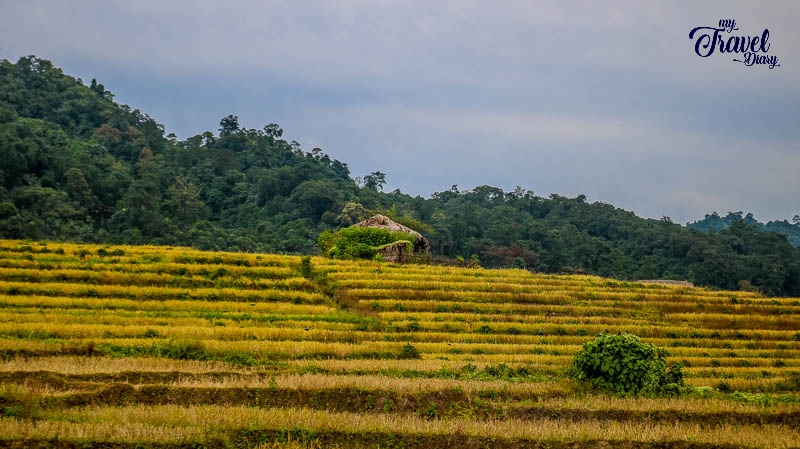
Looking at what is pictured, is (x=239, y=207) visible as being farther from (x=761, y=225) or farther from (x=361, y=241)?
(x=761, y=225)

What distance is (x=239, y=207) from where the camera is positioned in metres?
77.9

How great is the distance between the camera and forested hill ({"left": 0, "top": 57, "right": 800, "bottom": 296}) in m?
58.6

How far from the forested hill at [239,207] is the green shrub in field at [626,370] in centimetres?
4194

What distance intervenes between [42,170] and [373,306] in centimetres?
4501

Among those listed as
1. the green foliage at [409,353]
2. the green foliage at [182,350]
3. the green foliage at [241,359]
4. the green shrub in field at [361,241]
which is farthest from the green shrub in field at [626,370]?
the green shrub in field at [361,241]

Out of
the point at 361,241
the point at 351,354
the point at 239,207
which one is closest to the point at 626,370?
the point at 351,354

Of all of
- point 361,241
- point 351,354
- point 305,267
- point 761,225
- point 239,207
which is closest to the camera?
point 351,354

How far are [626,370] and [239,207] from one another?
6506cm

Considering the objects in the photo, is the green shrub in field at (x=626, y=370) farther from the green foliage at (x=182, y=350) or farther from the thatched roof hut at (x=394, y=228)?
the thatched roof hut at (x=394, y=228)

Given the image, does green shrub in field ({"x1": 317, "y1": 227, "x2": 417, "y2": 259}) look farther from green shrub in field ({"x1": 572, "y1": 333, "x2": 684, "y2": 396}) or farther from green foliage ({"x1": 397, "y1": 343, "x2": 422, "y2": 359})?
green shrub in field ({"x1": 572, "y1": 333, "x2": 684, "y2": 396})

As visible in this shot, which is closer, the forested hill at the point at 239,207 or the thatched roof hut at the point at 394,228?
the thatched roof hut at the point at 394,228

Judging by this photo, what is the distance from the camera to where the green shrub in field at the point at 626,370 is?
59.9 feet

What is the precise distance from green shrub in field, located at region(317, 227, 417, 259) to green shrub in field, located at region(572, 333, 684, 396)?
23482mm

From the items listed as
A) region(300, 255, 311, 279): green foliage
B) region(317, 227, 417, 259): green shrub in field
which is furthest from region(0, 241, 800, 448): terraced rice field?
region(317, 227, 417, 259): green shrub in field
